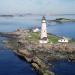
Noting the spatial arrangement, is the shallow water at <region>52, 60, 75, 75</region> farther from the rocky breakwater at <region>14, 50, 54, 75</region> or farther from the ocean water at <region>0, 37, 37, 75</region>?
the ocean water at <region>0, 37, 37, 75</region>

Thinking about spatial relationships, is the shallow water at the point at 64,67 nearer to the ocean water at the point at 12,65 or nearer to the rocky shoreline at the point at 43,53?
the rocky shoreline at the point at 43,53

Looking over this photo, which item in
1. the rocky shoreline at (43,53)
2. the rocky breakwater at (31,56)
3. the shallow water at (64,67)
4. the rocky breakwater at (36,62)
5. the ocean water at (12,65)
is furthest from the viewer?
the rocky shoreline at (43,53)

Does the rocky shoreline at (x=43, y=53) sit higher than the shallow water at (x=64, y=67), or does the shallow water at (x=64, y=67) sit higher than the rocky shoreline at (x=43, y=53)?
the rocky shoreline at (x=43, y=53)

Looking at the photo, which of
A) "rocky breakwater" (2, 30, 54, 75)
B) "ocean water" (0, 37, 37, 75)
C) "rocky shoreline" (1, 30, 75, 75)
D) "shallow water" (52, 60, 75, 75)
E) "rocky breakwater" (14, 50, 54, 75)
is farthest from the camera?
"rocky shoreline" (1, 30, 75, 75)

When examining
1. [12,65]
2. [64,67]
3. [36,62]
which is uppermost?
[36,62]

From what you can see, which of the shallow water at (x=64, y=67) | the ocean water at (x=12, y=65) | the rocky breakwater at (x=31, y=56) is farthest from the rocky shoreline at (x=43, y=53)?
the shallow water at (x=64, y=67)

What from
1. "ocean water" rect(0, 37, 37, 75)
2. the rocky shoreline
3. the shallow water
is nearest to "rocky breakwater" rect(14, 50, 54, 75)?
the rocky shoreline

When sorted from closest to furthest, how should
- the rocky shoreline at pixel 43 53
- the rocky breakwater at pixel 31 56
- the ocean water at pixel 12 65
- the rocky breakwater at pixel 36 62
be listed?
the rocky breakwater at pixel 36 62 → the rocky breakwater at pixel 31 56 → the ocean water at pixel 12 65 → the rocky shoreline at pixel 43 53

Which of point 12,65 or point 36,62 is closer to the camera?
point 36,62

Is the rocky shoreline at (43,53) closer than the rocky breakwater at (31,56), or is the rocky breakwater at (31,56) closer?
the rocky breakwater at (31,56)

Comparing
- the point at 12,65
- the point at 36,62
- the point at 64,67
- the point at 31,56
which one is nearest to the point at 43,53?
the point at 31,56

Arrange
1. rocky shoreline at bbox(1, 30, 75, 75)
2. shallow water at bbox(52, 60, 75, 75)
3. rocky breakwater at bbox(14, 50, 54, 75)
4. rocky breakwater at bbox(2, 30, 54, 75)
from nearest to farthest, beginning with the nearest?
rocky breakwater at bbox(14, 50, 54, 75) < rocky breakwater at bbox(2, 30, 54, 75) < shallow water at bbox(52, 60, 75, 75) < rocky shoreline at bbox(1, 30, 75, 75)

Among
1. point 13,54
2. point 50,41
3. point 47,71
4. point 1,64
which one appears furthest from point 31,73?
point 50,41

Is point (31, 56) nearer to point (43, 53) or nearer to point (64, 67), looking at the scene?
point (43, 53)
